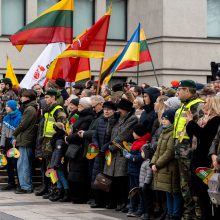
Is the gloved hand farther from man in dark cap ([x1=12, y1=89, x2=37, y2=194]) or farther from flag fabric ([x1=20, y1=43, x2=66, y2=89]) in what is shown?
flag fabric ([x1=20, y1=43, x2=66, y2=89])

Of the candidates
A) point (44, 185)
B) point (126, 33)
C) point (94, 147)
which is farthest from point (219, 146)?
point (126, 33)

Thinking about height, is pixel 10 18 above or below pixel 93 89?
above

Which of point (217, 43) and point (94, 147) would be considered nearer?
point (94, 147)

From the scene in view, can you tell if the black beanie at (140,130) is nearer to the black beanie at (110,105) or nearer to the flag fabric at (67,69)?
the black beanie at (110,105)

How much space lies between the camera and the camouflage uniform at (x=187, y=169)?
13609 mm

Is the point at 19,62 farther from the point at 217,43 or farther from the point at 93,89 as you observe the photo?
the point at 93,89

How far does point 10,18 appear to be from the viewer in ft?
109

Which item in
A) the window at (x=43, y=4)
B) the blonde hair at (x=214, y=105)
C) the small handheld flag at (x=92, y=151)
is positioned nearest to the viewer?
the blonde hair at (x=214, y=105)

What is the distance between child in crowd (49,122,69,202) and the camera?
17359mm

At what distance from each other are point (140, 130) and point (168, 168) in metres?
1.07

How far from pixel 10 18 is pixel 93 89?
14.5m

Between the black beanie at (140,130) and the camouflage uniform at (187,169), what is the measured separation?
3.80 feet

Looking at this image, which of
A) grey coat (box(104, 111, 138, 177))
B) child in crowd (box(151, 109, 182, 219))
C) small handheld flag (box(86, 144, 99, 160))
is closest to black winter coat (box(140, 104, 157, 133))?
grey coat (box(104, 111, 138, 177))

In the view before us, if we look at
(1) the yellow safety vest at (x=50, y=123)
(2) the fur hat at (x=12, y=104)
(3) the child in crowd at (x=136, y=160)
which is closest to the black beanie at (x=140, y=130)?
(3) the child in crowd at (x=136, y=160)
